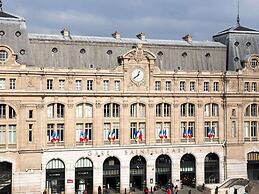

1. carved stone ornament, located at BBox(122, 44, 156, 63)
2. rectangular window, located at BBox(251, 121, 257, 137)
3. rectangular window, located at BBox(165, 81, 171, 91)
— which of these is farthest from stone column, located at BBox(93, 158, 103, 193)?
rectangular window, located at BBox(251, 121, 257, 137)

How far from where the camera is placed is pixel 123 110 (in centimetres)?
8881

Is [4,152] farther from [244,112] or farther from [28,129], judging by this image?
[244,112]

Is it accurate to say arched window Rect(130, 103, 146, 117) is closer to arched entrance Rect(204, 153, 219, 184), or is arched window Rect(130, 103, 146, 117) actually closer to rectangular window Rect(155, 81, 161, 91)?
rectangular window Rect(155, 81, 161, 91)

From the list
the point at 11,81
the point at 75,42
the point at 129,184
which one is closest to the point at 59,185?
the point at 129,184

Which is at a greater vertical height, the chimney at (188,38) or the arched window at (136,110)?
the chimney at (188,38)

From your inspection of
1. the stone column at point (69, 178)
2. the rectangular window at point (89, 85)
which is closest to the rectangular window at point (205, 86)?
the rectangular window at point (89, 85)

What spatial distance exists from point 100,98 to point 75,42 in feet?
34.2

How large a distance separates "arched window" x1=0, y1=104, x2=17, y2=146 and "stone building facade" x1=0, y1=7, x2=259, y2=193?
15 cm

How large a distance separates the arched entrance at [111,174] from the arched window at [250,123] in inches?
968

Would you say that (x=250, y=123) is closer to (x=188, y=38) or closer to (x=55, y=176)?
(x=188, y=38)

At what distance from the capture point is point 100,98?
287 feet

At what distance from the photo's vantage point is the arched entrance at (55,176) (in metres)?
84.3

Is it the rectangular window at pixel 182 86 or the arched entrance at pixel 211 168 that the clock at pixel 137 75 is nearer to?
the rectangular window at pixel 182 86

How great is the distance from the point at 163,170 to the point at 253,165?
1775 centimetres
